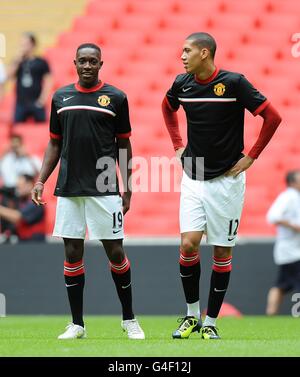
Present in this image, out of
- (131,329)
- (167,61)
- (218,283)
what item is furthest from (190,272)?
(167,61)

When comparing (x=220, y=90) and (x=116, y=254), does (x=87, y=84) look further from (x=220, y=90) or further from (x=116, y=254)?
(x=116, y=254)

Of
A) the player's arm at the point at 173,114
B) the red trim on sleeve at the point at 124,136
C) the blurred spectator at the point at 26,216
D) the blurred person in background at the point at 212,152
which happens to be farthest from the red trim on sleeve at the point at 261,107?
the blurred spectator at the point at 26,216

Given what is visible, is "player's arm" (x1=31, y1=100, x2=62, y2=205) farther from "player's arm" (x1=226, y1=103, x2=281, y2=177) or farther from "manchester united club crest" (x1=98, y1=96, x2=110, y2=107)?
"player's arm" (x1=226, y1=103, x2=281, y2=177)

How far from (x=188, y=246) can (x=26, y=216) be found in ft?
18.0

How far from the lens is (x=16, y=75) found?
1769 centimetres

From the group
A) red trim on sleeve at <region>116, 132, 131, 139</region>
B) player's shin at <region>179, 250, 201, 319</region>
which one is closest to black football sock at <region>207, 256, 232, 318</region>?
player's shin at <region>179, 250, 201, 319</region>

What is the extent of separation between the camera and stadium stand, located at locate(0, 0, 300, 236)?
53.5 feet

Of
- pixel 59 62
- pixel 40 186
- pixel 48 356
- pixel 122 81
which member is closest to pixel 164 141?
pixel 122 81

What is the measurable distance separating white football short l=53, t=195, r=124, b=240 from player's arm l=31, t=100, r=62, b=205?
183mm

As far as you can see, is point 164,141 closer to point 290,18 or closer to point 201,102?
point 290,18

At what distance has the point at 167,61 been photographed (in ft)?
61.8

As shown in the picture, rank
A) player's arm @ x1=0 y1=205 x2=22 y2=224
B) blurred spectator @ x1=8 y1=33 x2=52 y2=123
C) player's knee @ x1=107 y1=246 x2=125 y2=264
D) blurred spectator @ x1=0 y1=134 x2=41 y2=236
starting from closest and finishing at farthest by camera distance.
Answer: player's knee @ x1=107 y1=246 x2=125 y2=264 < player's arm @ x1=0 y1=205 x2=22 y2=224 < blurred spectator @ x1=0 y1=134 x2=41 y2=236 < blurred spectator @ x1=8 y1=33 x2=52 y2=123

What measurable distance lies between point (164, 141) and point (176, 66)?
1.92 m

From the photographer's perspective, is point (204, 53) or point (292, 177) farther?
point (292, 177)
